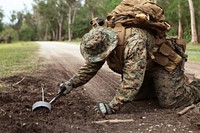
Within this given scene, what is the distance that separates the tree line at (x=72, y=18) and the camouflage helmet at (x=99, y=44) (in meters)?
21.9

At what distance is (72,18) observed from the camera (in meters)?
73.4

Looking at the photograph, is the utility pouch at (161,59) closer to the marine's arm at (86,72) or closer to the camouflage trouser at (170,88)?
the camouflage trouser at (170,88)

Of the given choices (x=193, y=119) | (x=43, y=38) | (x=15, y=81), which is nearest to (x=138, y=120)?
(x=193, y=119)

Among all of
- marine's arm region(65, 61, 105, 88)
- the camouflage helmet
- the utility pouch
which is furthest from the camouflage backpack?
marine's arm region(65, 61, 105, 88)

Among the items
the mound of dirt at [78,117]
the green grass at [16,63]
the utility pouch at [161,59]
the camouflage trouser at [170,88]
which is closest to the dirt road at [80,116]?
the mound of dirt at [78,117]

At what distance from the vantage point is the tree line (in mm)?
30469

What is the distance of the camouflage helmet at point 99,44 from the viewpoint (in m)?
3.74

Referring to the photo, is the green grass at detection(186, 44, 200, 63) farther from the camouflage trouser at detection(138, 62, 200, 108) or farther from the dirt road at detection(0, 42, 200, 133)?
the camouflage trouser at detection(138, 62, 200, 108)

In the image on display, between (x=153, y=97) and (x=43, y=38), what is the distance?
323 feet

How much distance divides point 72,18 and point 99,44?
7050 cm

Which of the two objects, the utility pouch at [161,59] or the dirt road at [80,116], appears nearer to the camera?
the dirt road at [80,116]

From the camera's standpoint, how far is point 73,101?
4.73 meters

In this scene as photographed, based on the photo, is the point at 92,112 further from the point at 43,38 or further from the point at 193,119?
the point at 43,38

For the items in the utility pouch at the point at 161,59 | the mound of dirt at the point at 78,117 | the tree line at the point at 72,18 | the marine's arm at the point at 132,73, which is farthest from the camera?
the tree line at the point at 72,18
